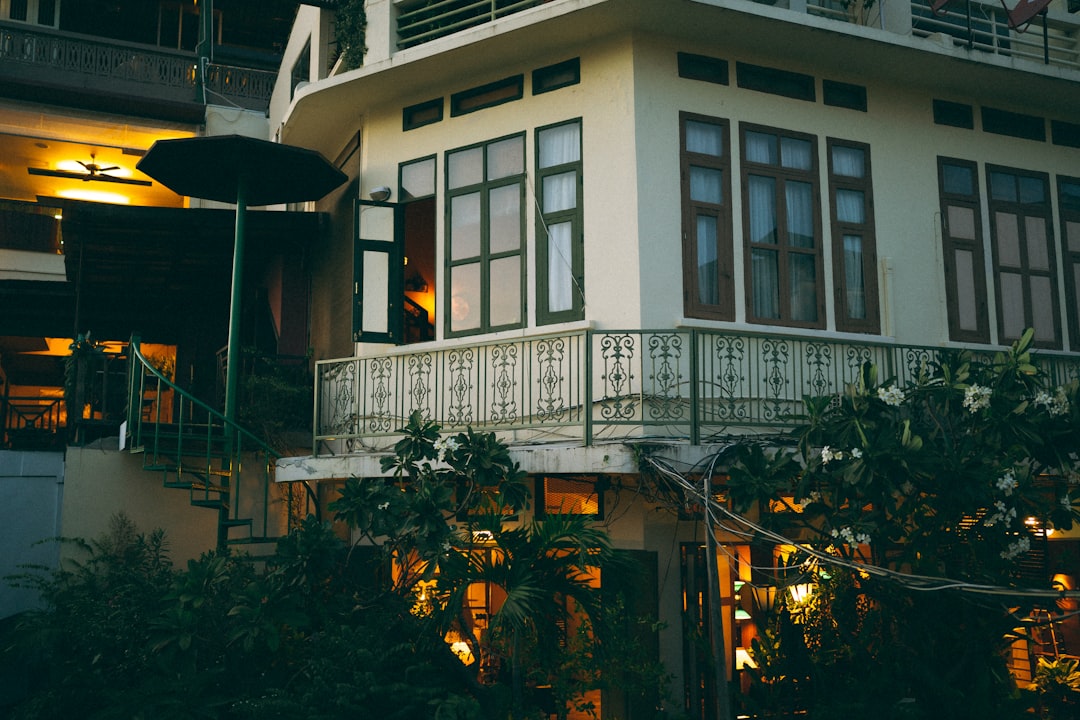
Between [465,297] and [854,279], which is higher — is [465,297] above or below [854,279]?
below

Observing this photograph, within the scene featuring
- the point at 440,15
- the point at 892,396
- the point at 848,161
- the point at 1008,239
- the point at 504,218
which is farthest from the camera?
the point at 1008,239

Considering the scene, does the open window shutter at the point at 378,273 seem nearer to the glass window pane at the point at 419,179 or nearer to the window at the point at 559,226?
the glass window pane at the point at 419,179

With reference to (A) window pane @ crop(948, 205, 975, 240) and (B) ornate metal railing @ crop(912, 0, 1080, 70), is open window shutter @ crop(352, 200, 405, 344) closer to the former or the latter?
(A) window pane @ crop(948, 205, 975, 240)

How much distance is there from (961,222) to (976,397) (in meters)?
3.82

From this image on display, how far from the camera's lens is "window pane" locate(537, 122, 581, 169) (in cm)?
1024

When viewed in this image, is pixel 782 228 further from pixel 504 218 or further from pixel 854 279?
pixel 504 218

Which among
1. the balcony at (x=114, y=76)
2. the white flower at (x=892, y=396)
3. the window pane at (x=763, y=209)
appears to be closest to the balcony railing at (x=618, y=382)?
the white flower at (x=892, y=396)

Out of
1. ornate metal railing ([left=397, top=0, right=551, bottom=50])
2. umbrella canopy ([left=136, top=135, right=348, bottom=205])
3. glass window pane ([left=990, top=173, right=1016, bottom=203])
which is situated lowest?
glass window pane ([left=990, top=173, right=1016, bottom=203])

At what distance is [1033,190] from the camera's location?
11.7 meters

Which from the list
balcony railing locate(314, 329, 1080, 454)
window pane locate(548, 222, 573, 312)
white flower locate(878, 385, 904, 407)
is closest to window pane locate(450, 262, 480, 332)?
balcony railing locate(314, 329, 1080, 454)

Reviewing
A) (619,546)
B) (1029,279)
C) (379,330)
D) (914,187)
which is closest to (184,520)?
(379,330)

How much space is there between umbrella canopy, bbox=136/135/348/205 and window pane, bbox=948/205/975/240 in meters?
6.62

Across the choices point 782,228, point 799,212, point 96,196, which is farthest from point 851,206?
point 96,196

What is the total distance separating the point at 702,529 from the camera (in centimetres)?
971
